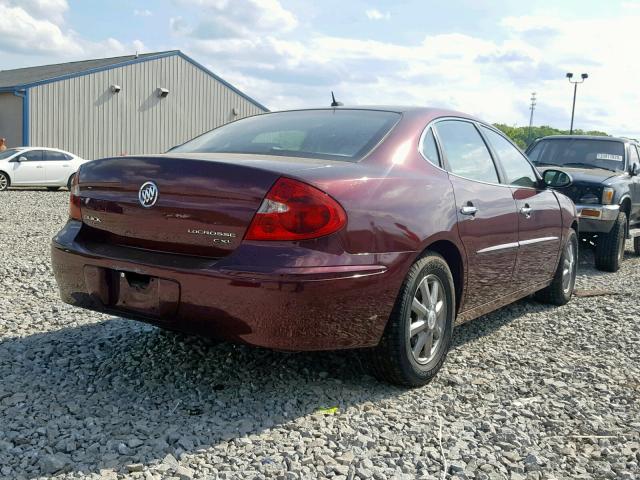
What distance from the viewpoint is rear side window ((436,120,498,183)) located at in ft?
13.0

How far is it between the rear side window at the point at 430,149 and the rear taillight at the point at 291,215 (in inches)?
39.5

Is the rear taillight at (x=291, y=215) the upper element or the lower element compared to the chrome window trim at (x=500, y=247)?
upper

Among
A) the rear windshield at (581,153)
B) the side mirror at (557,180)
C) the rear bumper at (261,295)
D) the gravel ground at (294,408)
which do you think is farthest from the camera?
the rear windshield at (581,153)

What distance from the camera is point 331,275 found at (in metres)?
2.90

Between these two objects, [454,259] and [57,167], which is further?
[57,167]

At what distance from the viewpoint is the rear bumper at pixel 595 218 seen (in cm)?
795

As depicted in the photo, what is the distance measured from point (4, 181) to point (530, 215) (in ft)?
55.3

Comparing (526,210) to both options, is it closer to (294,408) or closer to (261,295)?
(294,408)

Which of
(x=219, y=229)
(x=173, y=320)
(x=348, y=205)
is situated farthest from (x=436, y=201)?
(x=173, y=320)

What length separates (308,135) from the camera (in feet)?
12.1

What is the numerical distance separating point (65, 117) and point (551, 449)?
25.3 meters

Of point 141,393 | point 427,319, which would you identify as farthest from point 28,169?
point 427,319

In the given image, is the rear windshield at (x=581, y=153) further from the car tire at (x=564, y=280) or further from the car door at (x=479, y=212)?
the car door at (x=479, y=212)

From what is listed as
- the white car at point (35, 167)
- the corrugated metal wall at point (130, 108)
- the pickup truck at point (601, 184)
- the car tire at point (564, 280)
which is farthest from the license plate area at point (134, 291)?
the corrugated metal wall at point (130, 108)
